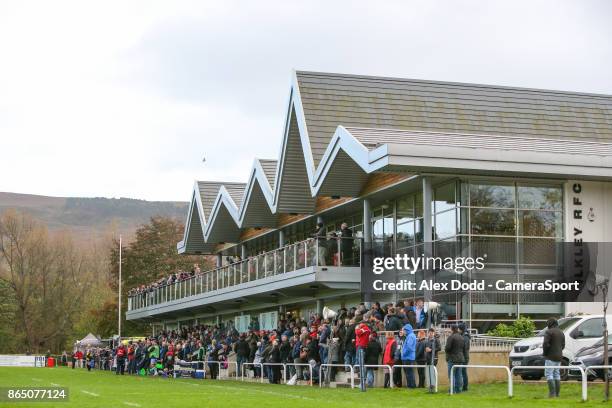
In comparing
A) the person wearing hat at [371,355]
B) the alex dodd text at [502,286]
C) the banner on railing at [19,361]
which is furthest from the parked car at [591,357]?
the banner on railing at [19,361]

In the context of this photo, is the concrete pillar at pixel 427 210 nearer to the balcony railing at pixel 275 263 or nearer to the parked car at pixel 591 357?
the balcony railing at pixel 275 263

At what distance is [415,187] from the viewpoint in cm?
3472

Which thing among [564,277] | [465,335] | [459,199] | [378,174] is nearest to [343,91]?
[378,174]

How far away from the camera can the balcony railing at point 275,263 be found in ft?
120

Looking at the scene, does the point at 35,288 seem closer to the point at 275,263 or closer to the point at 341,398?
the point at 275,263

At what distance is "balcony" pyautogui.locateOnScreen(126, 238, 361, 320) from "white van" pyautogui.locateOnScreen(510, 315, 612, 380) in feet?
33.1

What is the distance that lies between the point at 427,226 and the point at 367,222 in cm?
509

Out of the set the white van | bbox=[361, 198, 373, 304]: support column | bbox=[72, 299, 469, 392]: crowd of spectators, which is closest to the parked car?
the white van

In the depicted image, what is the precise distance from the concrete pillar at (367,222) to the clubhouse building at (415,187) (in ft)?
0.23

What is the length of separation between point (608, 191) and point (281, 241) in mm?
18177

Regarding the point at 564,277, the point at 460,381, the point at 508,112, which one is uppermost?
the point at 508,112

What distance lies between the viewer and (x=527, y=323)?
3089 cm

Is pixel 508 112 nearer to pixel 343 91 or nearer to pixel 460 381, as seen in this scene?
pixel 343 91

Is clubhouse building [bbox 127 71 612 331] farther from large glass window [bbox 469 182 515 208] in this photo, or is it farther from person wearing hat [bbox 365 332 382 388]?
person wearing hat [bbox 365 332 382 388]
